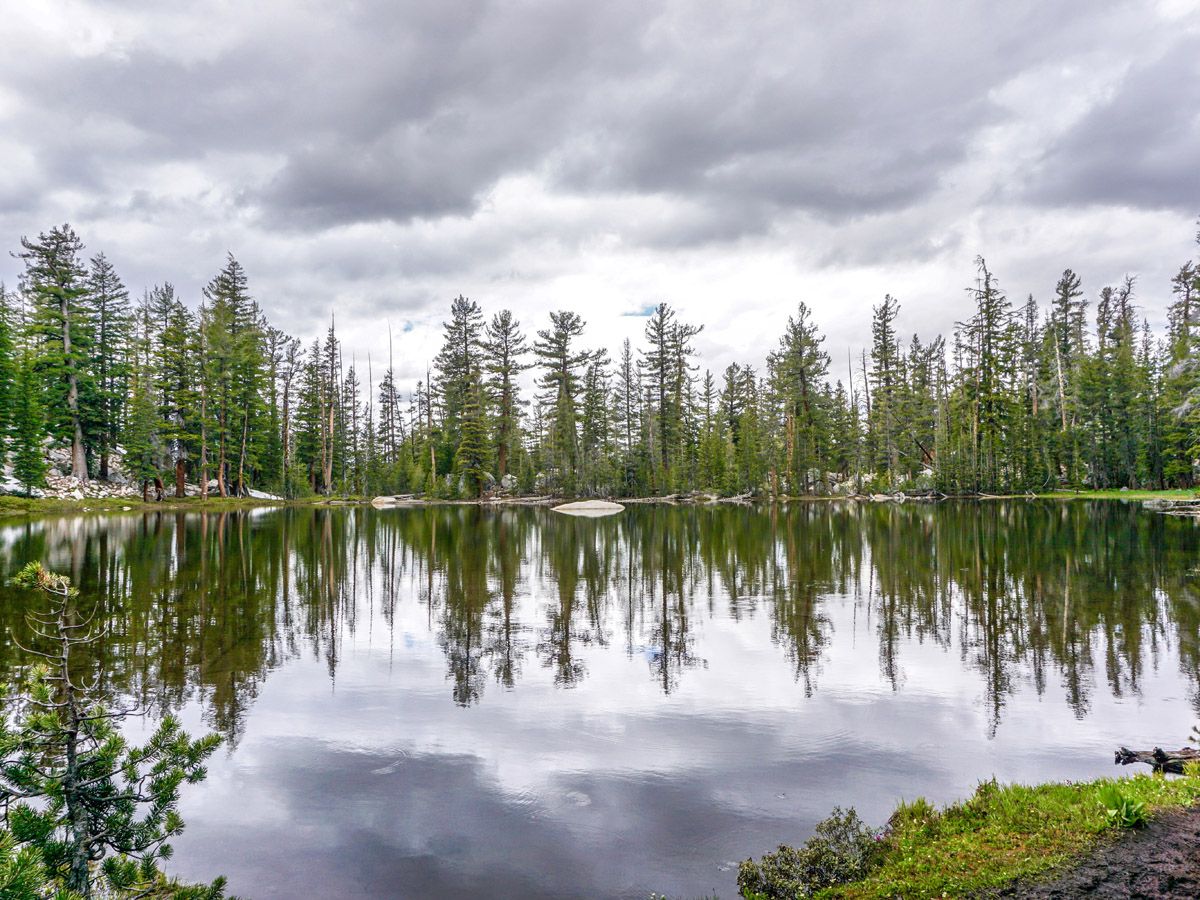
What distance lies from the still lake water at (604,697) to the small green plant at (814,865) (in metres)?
0.26

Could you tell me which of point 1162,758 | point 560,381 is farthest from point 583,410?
point 1162,758

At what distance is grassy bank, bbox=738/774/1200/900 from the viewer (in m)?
4.50

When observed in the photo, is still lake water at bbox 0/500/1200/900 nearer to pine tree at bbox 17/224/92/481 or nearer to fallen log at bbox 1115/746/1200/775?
fallen log at bbox 1115/746/1200/775

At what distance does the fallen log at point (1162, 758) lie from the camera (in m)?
6.38

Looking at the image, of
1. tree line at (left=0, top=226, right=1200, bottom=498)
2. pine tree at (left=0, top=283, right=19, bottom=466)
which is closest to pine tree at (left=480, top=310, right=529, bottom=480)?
tree line at (left=0, top=226, right=1200, bottom=498)

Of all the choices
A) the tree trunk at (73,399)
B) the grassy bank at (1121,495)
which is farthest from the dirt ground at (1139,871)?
the tree trunk at (73,399)

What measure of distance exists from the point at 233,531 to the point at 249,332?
34.2m

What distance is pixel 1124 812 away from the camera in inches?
194

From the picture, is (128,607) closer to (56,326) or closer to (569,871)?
(569,871)

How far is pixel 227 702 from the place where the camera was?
9.12 metres

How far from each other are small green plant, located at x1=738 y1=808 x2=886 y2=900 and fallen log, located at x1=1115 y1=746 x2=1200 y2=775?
3.29m

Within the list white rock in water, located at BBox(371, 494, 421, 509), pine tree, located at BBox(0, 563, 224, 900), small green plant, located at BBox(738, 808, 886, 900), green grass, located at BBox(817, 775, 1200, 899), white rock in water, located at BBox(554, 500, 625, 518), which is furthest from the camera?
white rock in water, located at BBox(371, 494, 421, 509)

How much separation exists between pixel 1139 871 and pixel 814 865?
2024mm

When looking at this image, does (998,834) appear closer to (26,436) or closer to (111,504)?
(26,436)
